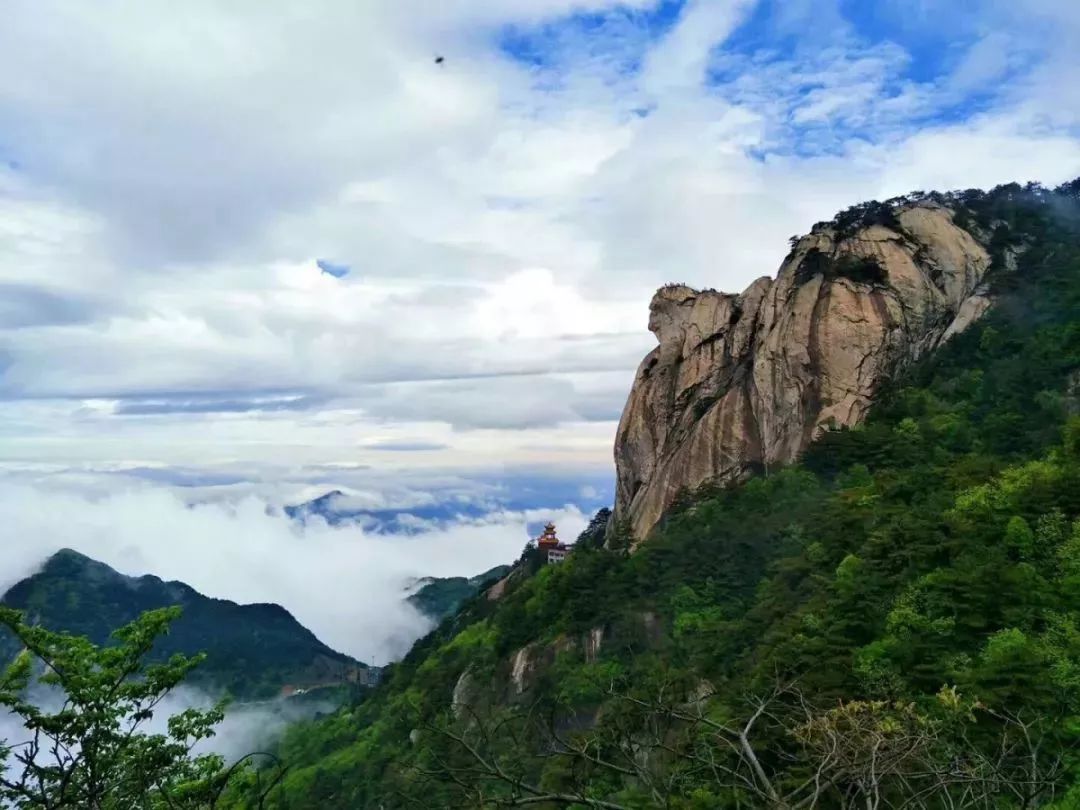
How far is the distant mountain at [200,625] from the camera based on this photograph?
113m

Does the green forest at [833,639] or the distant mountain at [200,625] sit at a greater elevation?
the green forest at [833,639]

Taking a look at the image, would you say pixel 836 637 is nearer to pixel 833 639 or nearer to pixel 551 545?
pixel 833 639

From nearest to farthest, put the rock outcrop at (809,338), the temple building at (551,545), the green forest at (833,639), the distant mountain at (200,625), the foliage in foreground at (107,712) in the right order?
the green forest at (833,639)
the foliage in foreground at (107,712)
the rock outcrop at (809,338)
the temple building at (551,545)
the distant mountain at (200,625)

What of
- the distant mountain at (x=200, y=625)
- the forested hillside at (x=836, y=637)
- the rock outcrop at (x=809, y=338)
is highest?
the rock outcrop at (x=809, y=338)

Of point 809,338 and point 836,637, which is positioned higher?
point 809,338

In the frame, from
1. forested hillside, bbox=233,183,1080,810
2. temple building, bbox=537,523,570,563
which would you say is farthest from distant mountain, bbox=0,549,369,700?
forested hillside, bbox=233,183,1080,810

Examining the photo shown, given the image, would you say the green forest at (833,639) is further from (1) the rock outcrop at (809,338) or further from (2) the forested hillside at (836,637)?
(1) the rock outcrop at (809,338)

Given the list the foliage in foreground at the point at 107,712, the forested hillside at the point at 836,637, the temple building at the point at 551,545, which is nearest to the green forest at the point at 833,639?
the forested hillside at the point at 836,637

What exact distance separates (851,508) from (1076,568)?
10.5 meters

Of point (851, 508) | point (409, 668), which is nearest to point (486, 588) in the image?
point (409, 668)

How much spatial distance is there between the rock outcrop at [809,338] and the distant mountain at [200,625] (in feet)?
245

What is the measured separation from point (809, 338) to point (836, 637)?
110 feet

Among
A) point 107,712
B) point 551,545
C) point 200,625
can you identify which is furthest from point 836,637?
point 200,625

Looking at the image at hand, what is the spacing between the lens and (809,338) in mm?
50125
